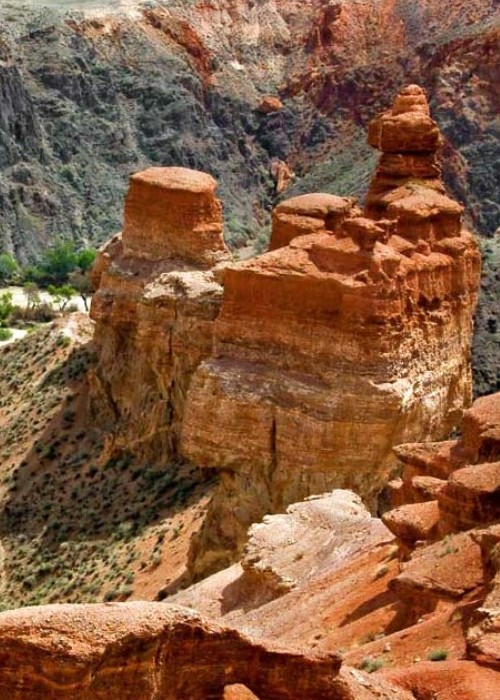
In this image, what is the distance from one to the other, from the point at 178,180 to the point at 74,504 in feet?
24.8

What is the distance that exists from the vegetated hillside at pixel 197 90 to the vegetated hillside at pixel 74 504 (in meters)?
57.2

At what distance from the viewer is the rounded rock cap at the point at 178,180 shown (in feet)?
127

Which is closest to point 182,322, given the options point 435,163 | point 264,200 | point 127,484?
point 127,484

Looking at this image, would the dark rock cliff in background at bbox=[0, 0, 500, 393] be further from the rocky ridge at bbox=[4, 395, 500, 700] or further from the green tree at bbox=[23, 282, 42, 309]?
the rocky ridge at bbox=[4, 395, 500, 700]

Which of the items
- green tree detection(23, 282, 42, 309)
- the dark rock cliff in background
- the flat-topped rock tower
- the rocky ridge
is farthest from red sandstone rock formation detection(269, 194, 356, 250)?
the dark rock cliff in background

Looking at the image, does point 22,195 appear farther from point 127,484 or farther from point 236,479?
point 236,479

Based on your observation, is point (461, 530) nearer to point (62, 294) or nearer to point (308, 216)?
point (308, 216)

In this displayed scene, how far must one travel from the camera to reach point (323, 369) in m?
30.3

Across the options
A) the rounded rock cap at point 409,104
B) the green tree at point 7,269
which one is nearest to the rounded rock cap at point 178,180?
the rounded rock cap at point 409,104

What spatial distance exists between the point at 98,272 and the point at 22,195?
63710 millimetres

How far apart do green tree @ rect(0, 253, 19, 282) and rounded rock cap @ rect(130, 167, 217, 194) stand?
52792 mm

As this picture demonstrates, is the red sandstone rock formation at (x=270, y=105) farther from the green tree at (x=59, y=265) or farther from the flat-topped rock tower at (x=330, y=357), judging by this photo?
the flat-topped rock tower at (x=330, y=357)

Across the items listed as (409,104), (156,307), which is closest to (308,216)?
(409,104)

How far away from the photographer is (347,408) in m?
29.8
